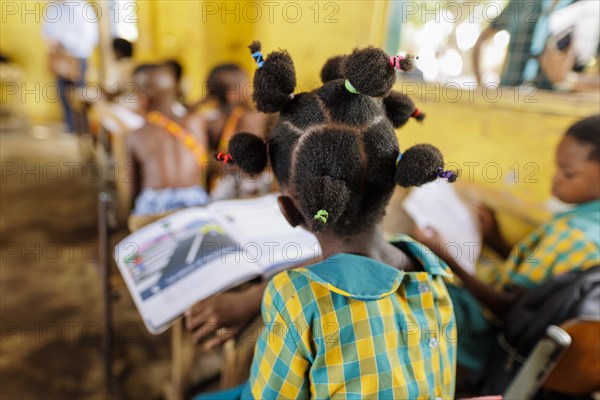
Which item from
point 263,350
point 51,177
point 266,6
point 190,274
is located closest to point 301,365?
point 263,350

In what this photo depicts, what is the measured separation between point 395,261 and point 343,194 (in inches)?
Result: 7.8

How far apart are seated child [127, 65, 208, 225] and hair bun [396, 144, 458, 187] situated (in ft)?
4.18

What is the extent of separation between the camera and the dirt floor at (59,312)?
4.15 ft

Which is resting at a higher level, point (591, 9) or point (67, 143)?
point (591, 9)

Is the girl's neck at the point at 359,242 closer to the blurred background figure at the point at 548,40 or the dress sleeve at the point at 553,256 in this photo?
the dress sleeve at the point at 553,256

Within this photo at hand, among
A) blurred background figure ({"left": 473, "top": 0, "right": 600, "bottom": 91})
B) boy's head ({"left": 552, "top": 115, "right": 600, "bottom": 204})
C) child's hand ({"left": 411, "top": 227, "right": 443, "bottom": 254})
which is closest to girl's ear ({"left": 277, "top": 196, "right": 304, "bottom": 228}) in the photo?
child's hand ({"left": 411, "top": 227, "right": 443, "bottom": 254})

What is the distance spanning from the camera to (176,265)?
0.78 m

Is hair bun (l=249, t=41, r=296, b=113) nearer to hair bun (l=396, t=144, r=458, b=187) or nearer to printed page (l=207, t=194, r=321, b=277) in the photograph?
hair bun (l=396, t=144, r=458, b=187)

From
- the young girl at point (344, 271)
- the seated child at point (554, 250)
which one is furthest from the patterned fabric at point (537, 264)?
the young girl at point (344, 271)

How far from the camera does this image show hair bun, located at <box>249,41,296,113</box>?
1.75ft

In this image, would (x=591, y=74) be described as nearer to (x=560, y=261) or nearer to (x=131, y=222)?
(x=560, y=261)

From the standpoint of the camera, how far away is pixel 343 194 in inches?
19.1

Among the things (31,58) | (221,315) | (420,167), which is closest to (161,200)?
(221,315)

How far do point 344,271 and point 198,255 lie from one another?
0.39 m
